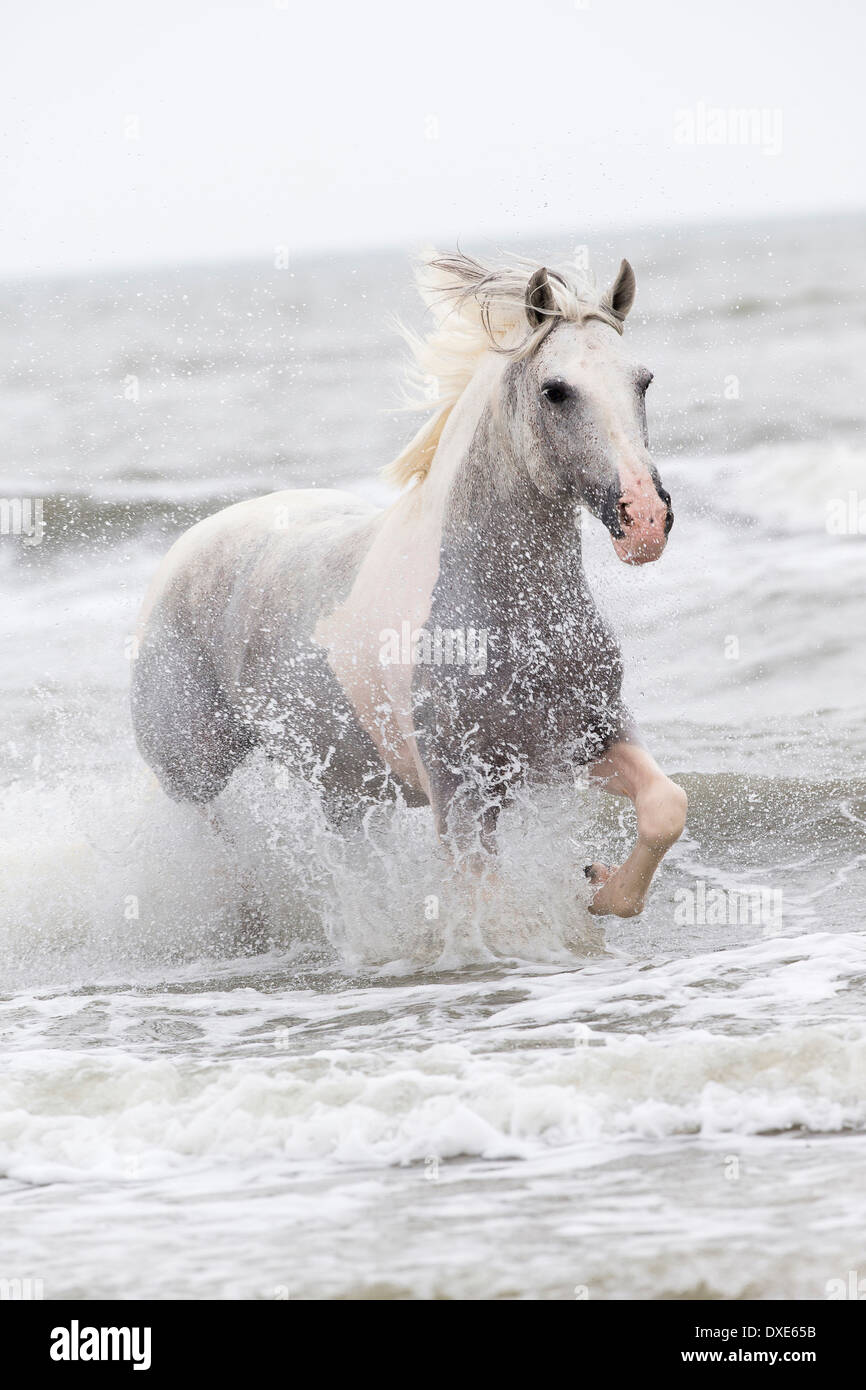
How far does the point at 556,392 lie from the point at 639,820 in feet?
3.95

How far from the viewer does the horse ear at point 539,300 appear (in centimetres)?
394

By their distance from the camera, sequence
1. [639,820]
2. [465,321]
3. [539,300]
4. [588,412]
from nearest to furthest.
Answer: [588,412] < [539,300] < [639,820] < [465,321]

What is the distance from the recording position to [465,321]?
4.30 metres

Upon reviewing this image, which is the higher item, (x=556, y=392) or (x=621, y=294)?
(x=621, y=294)

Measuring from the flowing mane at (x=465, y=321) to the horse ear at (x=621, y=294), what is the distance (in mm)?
12

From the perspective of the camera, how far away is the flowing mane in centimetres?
404

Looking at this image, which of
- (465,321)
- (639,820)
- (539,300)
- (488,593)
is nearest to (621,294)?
(539,300)

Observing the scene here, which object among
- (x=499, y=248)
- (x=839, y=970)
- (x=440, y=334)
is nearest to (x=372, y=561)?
(x=440, y=334)

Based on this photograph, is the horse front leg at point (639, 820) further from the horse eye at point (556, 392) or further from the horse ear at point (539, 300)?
the horse ear at point (539, 300)

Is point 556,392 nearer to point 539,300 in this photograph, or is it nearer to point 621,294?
point 539,300

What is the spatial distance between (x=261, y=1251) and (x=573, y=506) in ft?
7.11

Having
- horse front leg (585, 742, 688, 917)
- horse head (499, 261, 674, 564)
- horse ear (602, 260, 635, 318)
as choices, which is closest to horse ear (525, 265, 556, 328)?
horse head (499, 261, 674, 564)

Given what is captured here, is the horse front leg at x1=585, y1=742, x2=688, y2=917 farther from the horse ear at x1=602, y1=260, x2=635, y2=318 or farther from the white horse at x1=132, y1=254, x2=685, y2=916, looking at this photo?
the horse ear at x1=602, y1=260, x2=635, y2=318

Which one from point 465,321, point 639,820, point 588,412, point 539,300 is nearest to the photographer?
point 588,412
